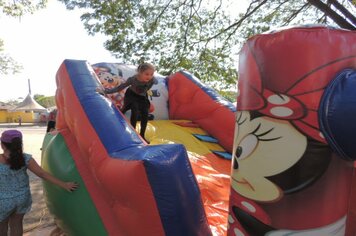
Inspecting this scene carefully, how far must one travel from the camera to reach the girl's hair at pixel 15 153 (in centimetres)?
249

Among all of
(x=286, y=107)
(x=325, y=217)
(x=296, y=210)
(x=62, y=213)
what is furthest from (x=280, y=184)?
(x=62, y=213)

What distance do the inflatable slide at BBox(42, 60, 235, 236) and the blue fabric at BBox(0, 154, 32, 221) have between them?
A: 254 millimetres

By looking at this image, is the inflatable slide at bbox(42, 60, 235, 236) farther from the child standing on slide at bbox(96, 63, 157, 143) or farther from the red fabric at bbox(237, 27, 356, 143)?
the red fabric at bbox(237, 27, 356, 143)

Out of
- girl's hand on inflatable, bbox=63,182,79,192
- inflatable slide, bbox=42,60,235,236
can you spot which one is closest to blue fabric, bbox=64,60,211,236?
inflatable slide, bbox=42,60,235,236

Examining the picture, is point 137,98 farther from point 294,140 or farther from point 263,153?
point 294,140

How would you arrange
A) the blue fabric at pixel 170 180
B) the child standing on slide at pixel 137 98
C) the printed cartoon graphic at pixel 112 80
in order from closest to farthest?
the blue fabric at pixel 170 180 < the child standing on slide at pixel 137 98 < the printed cartoon graphic at pixel 112 80

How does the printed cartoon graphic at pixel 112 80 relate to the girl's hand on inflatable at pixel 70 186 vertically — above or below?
above

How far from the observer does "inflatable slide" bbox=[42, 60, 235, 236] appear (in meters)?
1.70

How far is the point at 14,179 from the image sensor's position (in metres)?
2.55

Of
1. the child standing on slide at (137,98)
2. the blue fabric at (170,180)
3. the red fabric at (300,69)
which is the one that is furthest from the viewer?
the child standing on slide at (137,98)

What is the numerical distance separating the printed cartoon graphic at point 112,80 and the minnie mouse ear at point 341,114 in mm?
2981

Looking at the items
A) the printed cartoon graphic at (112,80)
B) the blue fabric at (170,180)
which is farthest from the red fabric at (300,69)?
the printed cartoon graphic at (112,80)

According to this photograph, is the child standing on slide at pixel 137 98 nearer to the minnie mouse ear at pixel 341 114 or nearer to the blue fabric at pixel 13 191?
the blue fabric at pixel 13 191

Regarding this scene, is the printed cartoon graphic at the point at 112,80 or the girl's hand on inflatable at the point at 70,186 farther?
the printed cartoon graphic at the point at 112,80
